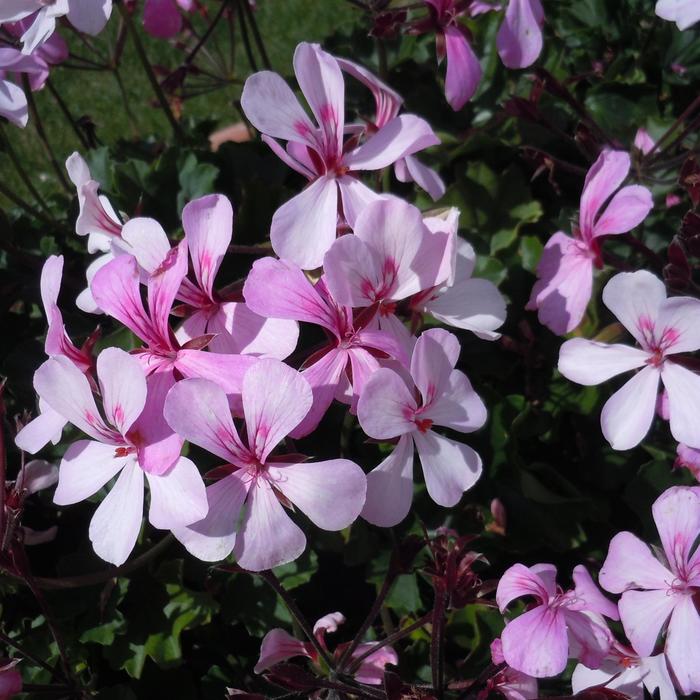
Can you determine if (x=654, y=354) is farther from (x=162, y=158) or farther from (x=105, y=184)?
(x=105, y=184)

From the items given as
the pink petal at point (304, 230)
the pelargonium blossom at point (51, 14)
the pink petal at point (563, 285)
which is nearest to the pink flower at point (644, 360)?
the pink petal at point (563, 285)

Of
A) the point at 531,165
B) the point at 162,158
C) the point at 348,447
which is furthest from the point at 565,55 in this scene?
the point at 348,447

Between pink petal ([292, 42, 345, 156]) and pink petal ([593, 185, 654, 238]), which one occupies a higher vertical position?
pink petal ([292, 42, 345, 156])

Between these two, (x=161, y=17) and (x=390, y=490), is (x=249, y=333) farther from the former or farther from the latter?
(x=161, y=17)

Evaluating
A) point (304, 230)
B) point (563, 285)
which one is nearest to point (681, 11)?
point (563, 285)

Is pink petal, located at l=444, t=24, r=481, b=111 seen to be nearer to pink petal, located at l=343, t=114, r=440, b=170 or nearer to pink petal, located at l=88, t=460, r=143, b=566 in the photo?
pink petal, located at l=343, t=114, r=440, b=170

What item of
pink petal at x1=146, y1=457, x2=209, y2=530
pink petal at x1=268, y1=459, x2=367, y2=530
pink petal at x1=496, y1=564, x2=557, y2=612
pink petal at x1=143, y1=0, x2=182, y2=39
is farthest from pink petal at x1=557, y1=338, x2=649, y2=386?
pink petal at x1=143, y1=0, x2=182, y2=39
